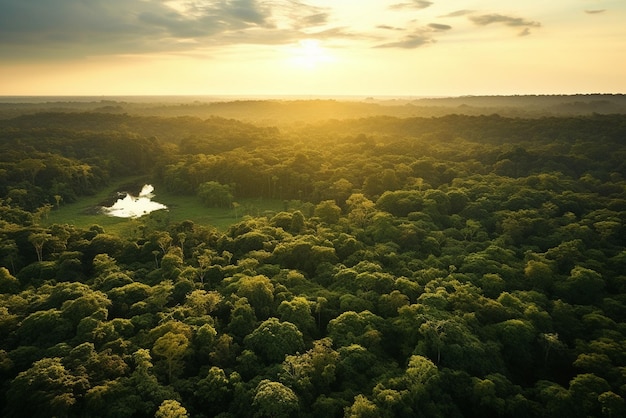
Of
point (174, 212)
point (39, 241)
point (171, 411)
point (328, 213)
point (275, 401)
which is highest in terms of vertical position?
point (328, 213)

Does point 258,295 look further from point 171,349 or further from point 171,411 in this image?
point 171,411

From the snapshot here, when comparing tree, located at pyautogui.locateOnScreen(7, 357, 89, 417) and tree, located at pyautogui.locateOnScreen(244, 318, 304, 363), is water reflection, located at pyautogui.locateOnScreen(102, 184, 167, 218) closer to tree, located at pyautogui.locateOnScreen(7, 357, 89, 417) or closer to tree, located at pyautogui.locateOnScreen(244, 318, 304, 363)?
tree, located at pyautogui.locateOnScreen(7, 357, 89, 417)

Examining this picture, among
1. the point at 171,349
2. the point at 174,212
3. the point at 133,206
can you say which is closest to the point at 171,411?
the point at 171,349

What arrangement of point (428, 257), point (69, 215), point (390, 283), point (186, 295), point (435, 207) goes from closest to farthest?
point (186, 295) → point (390, 283) → point (428, 257) → point (435, 207) → point (69, 215)

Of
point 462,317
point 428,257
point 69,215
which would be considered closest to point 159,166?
point 69,215

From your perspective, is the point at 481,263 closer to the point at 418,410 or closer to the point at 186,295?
the point at 418,410

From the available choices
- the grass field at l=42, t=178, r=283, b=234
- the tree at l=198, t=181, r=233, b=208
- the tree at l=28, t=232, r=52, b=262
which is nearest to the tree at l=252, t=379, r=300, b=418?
the tree at l=28, t=232, r=52, b=262
